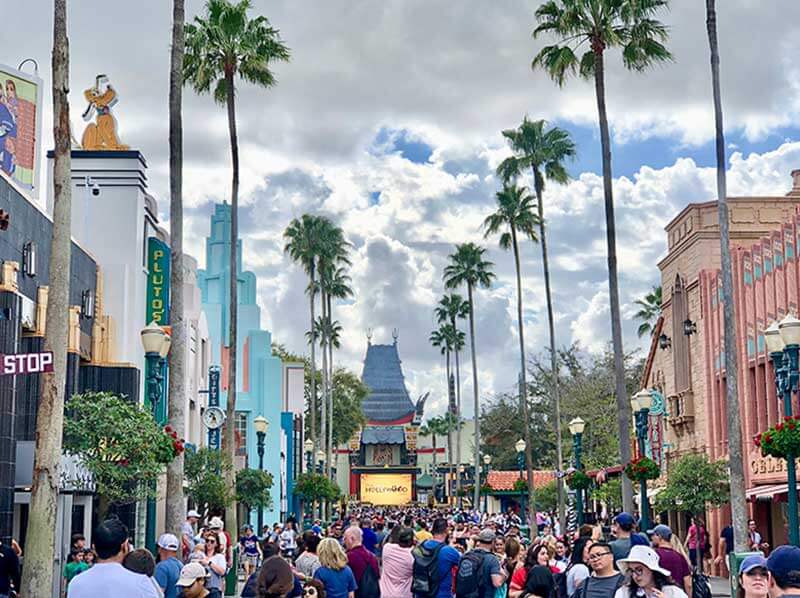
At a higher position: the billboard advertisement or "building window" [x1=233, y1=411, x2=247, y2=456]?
the billboard advertisement

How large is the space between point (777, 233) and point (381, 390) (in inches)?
4907

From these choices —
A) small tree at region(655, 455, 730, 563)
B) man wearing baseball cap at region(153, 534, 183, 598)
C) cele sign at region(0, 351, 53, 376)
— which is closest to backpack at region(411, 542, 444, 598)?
man wearing baseball cap at region(153, 534, 183, 598)

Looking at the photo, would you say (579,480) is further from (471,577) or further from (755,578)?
(755,578)

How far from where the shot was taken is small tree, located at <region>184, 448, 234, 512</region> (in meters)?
35.8

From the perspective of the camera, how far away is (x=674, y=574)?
12422 mm

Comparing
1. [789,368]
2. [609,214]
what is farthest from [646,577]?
[609,214]

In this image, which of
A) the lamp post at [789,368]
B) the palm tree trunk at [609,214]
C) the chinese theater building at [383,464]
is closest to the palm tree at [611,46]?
the palm tree trunk at [609,214]

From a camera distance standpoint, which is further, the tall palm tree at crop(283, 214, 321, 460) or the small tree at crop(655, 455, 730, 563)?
the tall palm tree at crop(283, 214, 321, 460)

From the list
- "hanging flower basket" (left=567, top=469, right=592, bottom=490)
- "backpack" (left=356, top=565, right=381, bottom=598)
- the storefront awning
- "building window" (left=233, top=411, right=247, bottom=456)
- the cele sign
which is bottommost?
"backpack" (left=356, top=565, right=381, bottom=598)

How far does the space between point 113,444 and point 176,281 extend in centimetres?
366

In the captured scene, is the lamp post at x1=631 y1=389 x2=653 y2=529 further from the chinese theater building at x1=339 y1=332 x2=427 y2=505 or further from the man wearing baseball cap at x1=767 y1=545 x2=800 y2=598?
the chinese theater building at x1=339 y1=332 x2=427 y2=505

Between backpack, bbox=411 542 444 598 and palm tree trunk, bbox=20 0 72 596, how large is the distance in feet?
14.3

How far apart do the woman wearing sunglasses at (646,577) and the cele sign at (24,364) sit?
7.62 meters

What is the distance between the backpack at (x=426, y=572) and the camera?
14117mm
